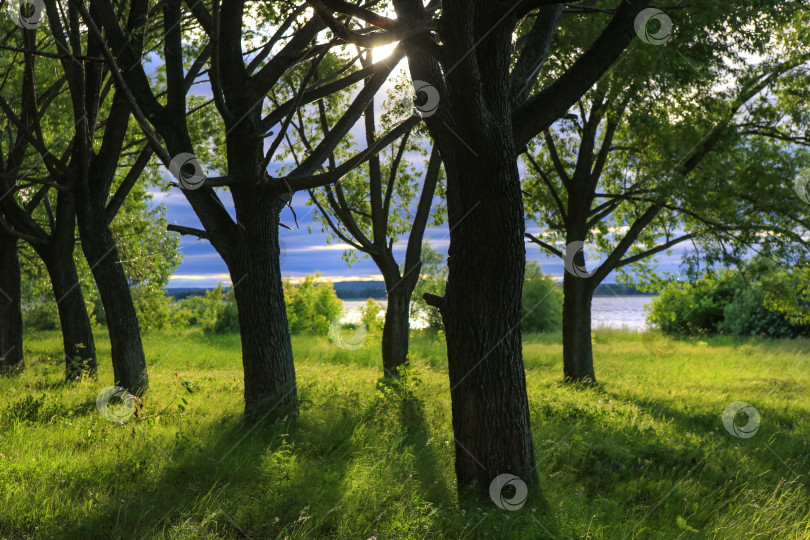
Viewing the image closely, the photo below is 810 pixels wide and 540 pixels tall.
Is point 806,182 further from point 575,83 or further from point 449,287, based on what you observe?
point 449,287

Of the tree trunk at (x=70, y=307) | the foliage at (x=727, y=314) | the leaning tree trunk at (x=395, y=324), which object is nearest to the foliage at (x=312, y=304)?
the foliage at (x=727, y=314)

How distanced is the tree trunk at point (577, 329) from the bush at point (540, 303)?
16318 millimetres

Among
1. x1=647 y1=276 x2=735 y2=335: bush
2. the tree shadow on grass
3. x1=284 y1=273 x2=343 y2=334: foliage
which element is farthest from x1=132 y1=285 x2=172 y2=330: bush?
x1=647 y1=276 x2=735 y2=335: bush

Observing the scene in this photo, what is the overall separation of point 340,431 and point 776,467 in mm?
5288

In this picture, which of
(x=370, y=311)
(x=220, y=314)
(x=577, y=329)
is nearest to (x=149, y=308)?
(x=220, y=314)

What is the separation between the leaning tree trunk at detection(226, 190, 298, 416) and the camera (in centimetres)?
716

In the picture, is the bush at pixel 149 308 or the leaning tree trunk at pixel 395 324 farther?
the bush at pixel 149 308

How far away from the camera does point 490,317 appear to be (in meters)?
4.94

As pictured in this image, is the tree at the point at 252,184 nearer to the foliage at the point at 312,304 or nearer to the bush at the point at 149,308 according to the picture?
the bush at the point at 149,308

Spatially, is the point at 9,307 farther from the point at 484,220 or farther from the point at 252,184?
the point at 484,220

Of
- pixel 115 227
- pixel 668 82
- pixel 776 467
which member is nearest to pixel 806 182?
pixel 668 82

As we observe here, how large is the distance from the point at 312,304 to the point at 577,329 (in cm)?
1810

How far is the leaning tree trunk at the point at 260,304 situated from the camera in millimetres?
7160

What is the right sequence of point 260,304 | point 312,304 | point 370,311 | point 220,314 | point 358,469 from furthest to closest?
point 312,304 < point 220,314 < point 370,311 < point 260,304 < point 358,469
